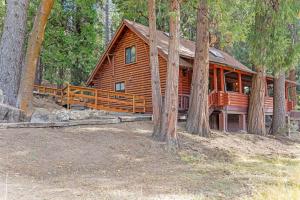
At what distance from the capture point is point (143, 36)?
18.0 metres

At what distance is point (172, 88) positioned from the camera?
1084cm

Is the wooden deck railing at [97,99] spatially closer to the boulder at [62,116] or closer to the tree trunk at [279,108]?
the boulder at [62,116]

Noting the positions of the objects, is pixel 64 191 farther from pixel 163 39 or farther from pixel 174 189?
pixel 163 39

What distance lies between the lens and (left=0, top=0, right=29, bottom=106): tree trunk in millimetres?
10867

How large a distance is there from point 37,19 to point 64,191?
20.7 ft

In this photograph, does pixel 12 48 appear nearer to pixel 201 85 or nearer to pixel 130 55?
pixel 201 85

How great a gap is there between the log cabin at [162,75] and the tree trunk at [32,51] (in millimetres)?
7985

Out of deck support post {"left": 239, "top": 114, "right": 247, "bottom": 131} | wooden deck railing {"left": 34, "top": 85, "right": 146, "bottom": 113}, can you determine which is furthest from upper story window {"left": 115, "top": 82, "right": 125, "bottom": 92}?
deck support post {"left": 239, "top": 114, "right": 247, "bottom": 131}

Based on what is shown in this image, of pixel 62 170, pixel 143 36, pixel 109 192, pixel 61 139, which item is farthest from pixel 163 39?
pixel 109 192

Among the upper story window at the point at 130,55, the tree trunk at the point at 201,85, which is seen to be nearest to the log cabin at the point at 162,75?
the upper story window at the point at 130,55

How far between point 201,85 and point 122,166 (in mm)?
6747

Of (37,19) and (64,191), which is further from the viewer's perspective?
(37,19)

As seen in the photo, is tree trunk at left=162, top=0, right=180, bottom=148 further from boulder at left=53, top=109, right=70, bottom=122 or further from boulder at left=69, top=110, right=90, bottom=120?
boulder at left=69, top=110, right=90, bottom=120

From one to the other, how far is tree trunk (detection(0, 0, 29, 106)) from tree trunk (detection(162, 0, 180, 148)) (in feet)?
17.0
